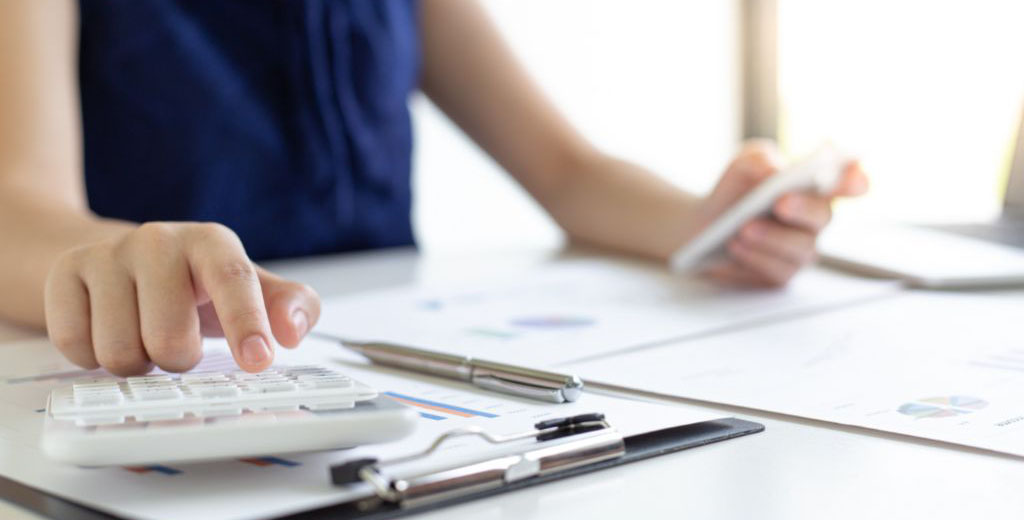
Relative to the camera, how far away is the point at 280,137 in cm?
111

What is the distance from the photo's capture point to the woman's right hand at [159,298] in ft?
1.60

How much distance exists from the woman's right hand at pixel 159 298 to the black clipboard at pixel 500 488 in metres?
0.12

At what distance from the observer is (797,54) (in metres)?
2.81

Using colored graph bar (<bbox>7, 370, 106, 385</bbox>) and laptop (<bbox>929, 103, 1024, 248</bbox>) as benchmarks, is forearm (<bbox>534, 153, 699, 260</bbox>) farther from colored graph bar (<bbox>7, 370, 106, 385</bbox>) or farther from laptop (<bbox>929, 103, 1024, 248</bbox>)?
colored graph bar (<bbox>7, 370, 106, 385</bbox>)

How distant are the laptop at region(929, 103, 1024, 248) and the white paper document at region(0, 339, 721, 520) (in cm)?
42

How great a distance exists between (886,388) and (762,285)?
15.2 inches

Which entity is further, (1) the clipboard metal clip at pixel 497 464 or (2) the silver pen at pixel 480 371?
(2) the silver pen at pixel 480 371

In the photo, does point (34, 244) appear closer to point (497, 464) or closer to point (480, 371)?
point (480, 371)

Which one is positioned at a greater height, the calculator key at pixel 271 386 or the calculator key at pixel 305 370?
the calculator key at pixel 305 370

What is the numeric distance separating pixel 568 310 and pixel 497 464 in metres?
0.40

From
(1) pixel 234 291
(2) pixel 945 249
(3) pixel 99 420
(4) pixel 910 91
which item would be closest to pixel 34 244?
(1) pixel 234 291

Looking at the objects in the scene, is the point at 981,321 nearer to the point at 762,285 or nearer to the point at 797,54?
the point at 762,285

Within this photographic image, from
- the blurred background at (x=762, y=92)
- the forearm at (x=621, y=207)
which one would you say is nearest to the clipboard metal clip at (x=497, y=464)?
the forearm at (x=621, y=207)

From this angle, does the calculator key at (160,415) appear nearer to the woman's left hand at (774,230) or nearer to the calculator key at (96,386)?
the calculator key at (96,386)
